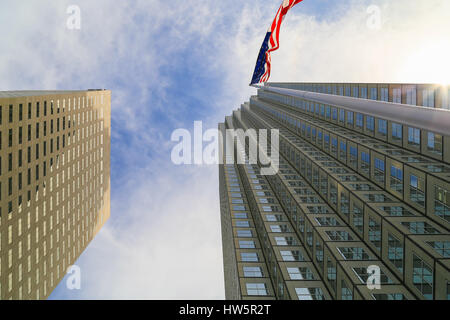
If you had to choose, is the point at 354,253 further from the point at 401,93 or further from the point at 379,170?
the point at 401,93

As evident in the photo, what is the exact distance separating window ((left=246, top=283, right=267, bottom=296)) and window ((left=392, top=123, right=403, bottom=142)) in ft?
115

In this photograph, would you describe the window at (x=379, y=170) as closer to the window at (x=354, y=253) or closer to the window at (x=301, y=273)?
the window at (x=354, y=253)

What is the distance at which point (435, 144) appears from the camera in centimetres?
3725

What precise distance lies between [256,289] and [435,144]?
34375mm

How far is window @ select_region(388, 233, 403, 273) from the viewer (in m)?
27.0

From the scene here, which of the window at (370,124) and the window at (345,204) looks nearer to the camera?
the window at (345,204)

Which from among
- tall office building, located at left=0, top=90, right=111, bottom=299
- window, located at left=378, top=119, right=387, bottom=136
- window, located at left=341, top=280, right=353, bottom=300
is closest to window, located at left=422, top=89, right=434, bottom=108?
window, located at left=378, top=119, right=387, bottom=136

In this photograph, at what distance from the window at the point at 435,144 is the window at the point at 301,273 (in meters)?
25.2

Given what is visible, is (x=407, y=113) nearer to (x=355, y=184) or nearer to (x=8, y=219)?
(x=355, y=184)

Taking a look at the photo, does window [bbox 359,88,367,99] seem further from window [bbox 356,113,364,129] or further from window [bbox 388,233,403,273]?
window [bbox 388,233,403,273]

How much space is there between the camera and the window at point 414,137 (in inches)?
1613

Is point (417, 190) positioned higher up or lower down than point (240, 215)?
higher up

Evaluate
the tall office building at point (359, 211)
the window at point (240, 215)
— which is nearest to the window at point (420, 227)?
the tall office building at point (359, 211)

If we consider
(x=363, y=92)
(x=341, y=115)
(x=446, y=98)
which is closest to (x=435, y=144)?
(x=446, y=98)
